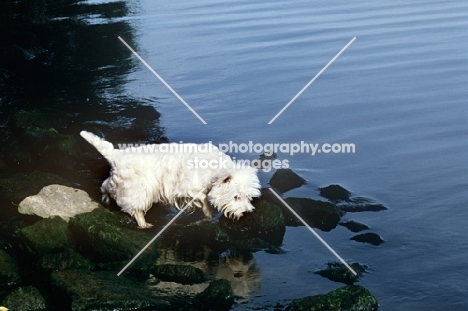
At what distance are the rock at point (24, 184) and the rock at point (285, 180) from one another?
367 cm

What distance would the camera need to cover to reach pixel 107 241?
10422mm

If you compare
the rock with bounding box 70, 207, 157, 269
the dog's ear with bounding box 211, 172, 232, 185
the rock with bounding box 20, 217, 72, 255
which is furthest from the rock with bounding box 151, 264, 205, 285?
the rock with bounding box 20, 217, 72, 255

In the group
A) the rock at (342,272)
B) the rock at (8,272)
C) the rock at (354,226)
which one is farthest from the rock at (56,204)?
the rock at (354,226)

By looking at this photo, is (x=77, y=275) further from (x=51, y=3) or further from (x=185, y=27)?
(x=51, y=3)

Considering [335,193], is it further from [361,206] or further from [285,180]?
[285,180]

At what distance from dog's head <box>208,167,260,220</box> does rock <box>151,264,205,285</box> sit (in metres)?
1.30

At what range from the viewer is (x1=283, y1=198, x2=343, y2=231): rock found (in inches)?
463

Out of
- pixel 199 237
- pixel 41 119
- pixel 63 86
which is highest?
pixel 63 86

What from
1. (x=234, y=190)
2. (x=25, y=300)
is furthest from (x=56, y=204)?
(x=234, y=190)

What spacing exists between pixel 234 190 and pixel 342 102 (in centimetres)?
743

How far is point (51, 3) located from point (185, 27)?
8.20m

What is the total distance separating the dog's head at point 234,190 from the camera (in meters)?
10.8

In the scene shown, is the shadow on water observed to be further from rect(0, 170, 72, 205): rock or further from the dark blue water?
rect(0, 170, 72, 205): rock

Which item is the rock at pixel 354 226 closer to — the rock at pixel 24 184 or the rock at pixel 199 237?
the rock at pixel 199 237
